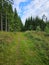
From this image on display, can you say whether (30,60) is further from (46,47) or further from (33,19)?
(33,19)

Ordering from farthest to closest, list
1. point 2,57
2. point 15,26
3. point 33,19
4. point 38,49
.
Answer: point 33,19 → point 15,26 → point 38,49 → point 2,57

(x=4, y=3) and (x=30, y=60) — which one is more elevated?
(x=4, y=3)

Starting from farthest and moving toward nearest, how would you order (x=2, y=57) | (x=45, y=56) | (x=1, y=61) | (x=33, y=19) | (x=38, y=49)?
(x=33, y=19) → (x=38, y=49) → (x=45, y=56) → (x=2, y=57) → (x=1, y=61)

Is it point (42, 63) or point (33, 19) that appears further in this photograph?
point (33, 19)

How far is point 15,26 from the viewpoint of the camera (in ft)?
225

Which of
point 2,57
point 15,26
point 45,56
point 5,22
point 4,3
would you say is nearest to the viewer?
point 2,57

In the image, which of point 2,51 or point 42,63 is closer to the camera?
point 42,63

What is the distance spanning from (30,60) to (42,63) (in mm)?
1059

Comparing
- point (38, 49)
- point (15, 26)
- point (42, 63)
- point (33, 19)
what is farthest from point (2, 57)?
point (33, 19)

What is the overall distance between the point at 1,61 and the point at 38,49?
6.32 metres

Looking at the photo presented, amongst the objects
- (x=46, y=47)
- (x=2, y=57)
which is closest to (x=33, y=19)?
(x=46, y=47)

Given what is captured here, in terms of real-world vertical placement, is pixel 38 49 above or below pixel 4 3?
below

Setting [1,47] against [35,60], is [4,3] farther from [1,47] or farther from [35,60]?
[35,60]

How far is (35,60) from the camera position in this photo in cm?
1650
